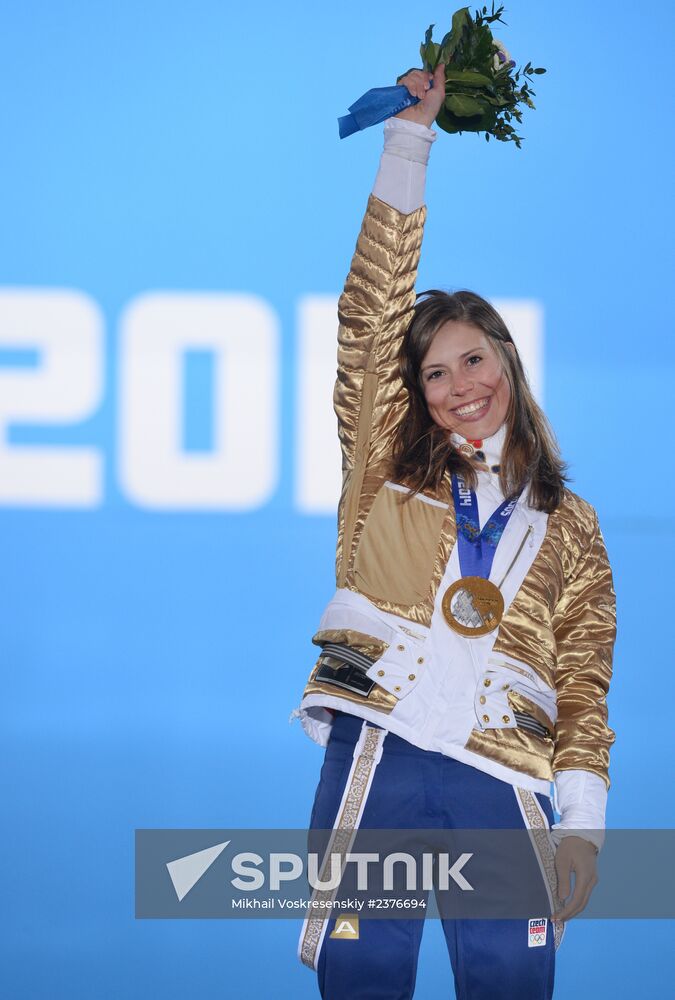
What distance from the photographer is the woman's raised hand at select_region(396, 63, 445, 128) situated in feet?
7.13

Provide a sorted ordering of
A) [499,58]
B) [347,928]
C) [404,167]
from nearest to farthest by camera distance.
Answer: [347,928]
[404,167]
[499,58]

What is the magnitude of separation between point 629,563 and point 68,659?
1.26m

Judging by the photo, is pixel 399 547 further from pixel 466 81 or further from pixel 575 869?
pixel 466 81

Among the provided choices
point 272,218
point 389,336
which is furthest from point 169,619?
point 389,336

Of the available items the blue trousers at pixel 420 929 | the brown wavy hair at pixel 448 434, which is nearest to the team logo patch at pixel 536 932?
the blue trousers at pixel 420 929

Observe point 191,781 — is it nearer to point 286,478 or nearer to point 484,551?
point 286,478

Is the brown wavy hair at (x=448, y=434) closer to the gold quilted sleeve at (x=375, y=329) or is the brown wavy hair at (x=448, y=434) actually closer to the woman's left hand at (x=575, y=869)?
the gold quilted sleeve at (x=375, y=329)

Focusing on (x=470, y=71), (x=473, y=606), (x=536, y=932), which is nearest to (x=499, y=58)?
(x=470, y=71)

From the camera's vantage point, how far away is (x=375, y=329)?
7.04ft

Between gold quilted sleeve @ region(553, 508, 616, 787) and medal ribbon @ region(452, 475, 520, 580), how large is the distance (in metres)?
0.13

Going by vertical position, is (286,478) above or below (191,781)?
above

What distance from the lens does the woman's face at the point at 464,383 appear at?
2168 mm

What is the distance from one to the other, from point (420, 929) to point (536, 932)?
6.3 inches

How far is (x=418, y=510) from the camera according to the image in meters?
2.07
